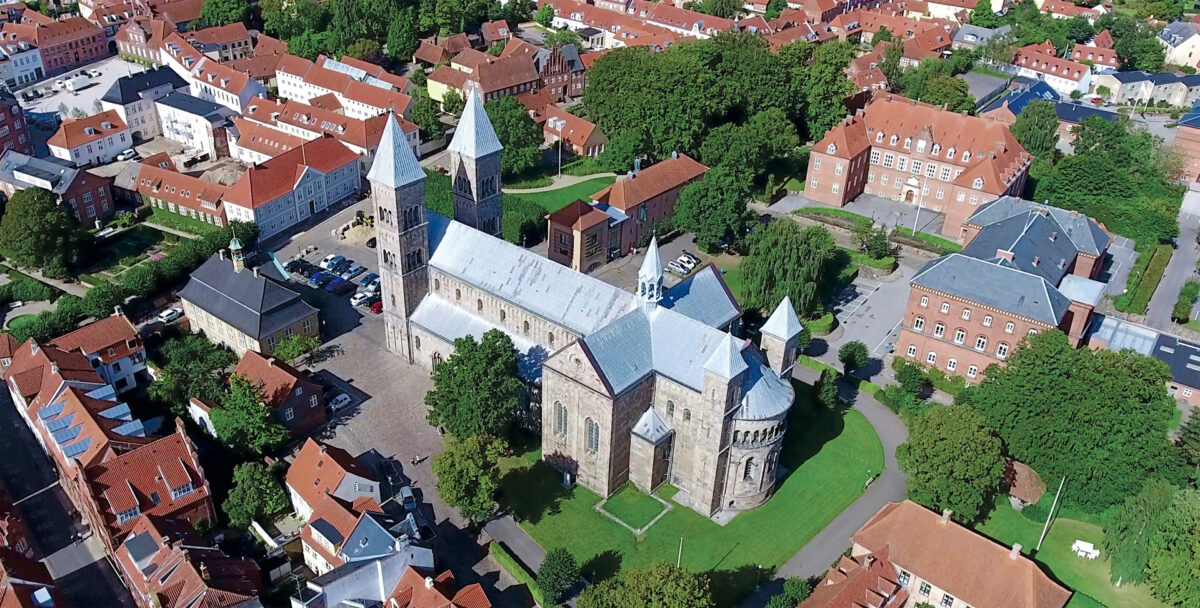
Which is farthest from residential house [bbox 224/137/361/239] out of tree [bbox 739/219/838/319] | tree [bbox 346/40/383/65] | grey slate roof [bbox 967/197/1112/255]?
grey slate roof [bbox 967/197/1112/255]

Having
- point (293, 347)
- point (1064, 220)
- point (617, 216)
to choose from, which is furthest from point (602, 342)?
point (1064, 220)

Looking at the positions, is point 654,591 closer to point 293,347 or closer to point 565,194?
point 293,347

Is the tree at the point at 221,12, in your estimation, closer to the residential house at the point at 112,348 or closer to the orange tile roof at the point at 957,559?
the residential house at the point at 112,348

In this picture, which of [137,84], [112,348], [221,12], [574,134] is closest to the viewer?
[112,348]

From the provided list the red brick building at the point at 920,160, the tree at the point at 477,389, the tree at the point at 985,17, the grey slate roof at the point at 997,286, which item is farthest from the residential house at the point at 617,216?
the tree at the point at 985,17

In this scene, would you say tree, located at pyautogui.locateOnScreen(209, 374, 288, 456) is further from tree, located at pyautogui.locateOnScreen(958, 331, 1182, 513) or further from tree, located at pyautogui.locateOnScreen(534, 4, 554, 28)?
tree, located at pyautogui.locateOnScreen(534, 4, 554, 28)

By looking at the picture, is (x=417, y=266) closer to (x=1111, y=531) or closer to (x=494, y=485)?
(x=494, y=485)
